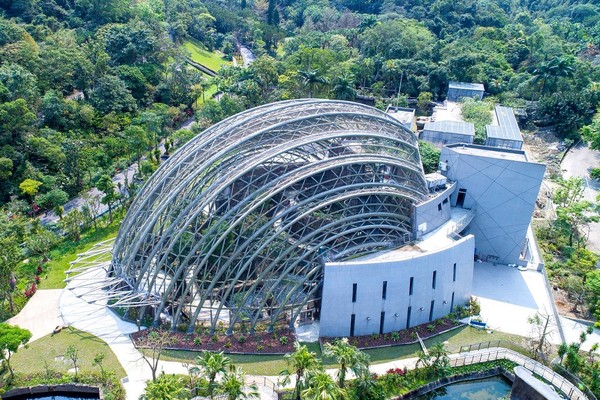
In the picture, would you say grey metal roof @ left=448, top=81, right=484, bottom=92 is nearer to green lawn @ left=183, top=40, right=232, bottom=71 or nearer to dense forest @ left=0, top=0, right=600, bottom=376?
dense forest @ left=0, top=0, right=600, bottom=376

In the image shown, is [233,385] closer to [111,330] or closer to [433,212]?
[111,330]

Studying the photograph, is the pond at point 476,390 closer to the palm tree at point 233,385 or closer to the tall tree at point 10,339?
the palm tree at point 233,385

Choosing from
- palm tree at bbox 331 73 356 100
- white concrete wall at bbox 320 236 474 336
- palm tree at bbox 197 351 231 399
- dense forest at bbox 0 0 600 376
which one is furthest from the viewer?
palm tree at bbox 331 73 356 100

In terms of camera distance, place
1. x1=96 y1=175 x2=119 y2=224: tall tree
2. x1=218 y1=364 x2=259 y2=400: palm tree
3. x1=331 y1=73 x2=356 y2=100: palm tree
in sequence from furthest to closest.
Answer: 1. x1=331 y1=73 x2=356 y2=100: palm tree
2. x1=96 y1=175 x2=119 y2=224: tall tree
3. x1=218 y1=364 x2=259 y2=400: palm tree

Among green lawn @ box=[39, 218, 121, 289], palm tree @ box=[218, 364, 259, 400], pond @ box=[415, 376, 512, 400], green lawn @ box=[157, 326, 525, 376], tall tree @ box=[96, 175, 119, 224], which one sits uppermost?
tall tree @ box=[96, 175, 119, 224]

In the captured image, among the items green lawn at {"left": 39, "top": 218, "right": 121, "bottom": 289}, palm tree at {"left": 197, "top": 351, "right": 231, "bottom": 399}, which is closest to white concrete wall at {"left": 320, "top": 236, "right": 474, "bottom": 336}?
palm tree at {"left": 197, "top": 351, "right": 231, "bottom": 399}

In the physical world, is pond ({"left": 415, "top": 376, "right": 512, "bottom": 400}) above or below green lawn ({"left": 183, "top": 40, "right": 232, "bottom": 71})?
below
